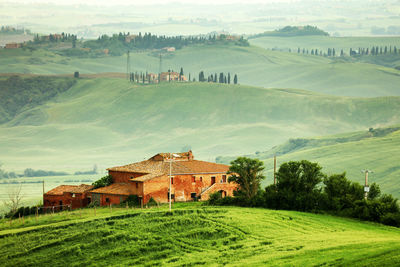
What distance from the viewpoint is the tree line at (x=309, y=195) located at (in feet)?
196

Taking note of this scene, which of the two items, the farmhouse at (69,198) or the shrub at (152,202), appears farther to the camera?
the farmhouse at (69,198)

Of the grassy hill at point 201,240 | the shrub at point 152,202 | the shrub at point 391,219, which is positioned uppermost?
the shrub at point 152,202

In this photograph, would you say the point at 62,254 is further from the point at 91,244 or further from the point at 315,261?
the point at 315,261

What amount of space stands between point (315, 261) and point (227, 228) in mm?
12829

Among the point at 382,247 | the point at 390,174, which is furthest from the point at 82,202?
the point at 390,174

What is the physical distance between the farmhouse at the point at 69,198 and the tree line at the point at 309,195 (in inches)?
667

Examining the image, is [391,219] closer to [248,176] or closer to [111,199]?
[248,176]

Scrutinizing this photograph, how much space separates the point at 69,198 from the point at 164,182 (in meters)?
11.5

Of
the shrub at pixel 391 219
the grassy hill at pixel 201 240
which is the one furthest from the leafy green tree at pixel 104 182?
the shrub at pixel 391 219

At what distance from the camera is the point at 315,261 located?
39188 mm

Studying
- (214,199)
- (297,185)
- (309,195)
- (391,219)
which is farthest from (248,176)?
(391,219)

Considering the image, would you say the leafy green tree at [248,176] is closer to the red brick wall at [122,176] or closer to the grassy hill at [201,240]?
the grassy hill at [201,240]

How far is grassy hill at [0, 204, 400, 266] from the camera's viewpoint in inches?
1670

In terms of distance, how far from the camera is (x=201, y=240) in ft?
162
